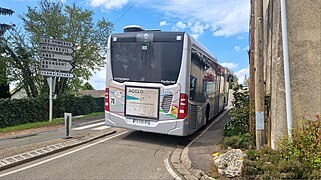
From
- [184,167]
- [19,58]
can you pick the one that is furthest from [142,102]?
[19,58]

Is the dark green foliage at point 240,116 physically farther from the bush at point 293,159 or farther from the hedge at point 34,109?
the hedge at point 34,109

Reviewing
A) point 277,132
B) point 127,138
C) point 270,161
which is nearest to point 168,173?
point 270,161

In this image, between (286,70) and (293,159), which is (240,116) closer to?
(286,70)

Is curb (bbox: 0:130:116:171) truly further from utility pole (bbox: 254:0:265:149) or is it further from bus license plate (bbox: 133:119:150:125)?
utility pole (bbox: 254:0:265:149)

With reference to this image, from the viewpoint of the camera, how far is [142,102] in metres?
7.29

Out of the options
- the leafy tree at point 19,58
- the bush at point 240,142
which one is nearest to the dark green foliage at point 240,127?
the bush at point 240,142

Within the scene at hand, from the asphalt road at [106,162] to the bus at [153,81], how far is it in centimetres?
64

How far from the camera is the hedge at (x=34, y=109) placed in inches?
506

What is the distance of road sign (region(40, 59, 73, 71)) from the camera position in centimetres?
1299

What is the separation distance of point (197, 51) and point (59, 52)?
9.05 m

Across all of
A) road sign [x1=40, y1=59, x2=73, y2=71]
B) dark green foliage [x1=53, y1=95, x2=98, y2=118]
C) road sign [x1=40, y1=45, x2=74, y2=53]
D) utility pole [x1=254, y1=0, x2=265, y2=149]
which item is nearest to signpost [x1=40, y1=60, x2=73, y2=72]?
road sign [x1=40, y1=59, x2=73, y2=71]

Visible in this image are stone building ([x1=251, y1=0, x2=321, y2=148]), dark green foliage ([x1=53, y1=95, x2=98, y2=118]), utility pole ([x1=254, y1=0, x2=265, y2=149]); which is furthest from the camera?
dark green foliage ([x1=53, y1=95, x2=98, y2=118])

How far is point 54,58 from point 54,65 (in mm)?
397

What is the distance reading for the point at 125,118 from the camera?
7.54m
